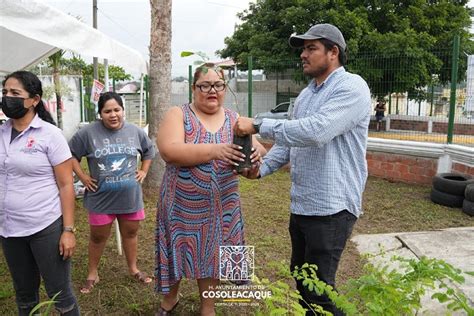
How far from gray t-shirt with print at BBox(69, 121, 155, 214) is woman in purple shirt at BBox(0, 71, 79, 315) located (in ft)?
2.98

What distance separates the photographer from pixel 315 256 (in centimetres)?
224

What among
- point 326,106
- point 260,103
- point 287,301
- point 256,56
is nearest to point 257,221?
point 326,106

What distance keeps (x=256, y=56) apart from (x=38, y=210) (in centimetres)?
1597

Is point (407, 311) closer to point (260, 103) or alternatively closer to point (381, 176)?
point (381, 176)

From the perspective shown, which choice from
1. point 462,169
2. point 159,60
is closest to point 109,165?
point 159,60

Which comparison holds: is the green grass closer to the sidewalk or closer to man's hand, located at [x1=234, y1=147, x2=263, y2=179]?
the sidewalk

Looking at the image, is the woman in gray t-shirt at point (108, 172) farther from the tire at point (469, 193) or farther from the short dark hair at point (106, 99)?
the tire at point (469, 193)

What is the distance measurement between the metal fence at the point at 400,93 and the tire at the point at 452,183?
0.62 m

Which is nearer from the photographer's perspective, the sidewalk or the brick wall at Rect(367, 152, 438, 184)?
the sidewalk

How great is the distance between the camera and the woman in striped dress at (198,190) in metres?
2.36

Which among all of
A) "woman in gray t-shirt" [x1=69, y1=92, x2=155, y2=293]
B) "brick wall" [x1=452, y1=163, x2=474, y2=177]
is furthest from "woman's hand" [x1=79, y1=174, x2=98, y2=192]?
"brick wall" [x1=452, y1=163, x2=474, y2=177]

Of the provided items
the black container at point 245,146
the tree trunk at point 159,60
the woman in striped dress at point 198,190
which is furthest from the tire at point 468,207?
the black container at point 245,146

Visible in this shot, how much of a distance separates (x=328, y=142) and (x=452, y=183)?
4521 millimetres

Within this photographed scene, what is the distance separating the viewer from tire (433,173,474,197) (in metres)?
5.79
